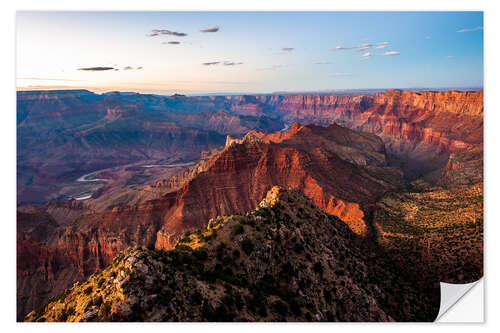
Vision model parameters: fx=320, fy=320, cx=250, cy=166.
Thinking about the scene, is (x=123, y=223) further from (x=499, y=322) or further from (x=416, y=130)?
(x=416, y=130)

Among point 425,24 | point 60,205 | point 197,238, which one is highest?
point 425,24

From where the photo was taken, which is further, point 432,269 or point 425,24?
point 432,269

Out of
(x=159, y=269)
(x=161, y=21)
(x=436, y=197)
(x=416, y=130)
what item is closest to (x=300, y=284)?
(x=159, y=269)

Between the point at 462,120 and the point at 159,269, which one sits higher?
the point at 462,120

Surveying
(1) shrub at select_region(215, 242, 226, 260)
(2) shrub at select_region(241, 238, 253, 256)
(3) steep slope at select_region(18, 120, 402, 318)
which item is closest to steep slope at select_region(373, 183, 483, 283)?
(3) steep slope at select_region(18, 120, 402, 318)

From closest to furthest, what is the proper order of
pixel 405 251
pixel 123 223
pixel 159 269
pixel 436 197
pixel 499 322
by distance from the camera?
pixel 159 269, pixel 499 322, pixel 405 251, pixel 436 197, pixel 123 223
